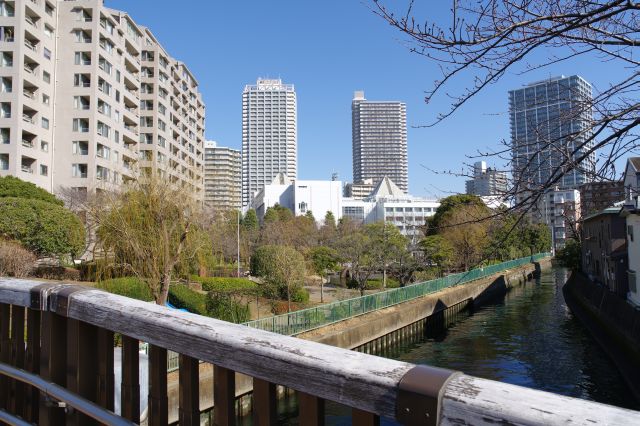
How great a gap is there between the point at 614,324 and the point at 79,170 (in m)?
38.8

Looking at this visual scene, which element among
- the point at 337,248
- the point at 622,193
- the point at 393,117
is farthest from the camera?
the point at 393,117

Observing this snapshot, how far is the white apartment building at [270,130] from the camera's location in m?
185

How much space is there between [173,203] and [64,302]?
45.6 ft

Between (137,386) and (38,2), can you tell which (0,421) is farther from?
(38,2)

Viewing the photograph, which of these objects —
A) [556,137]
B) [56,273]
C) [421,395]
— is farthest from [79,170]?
[421,395]

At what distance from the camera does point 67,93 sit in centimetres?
3912

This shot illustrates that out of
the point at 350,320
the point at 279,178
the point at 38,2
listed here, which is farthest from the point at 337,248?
the point at 279,178

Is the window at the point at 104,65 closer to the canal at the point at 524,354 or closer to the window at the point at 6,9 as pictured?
the window at the point at 6,9

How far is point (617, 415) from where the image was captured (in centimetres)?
90

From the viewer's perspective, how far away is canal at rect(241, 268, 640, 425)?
14664mm

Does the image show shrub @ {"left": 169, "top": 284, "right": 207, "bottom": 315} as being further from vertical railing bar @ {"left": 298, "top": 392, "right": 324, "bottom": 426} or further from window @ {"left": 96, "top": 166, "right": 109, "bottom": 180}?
window @ {"left": 96, "top": 166, "right": 109, "bottom": 180}

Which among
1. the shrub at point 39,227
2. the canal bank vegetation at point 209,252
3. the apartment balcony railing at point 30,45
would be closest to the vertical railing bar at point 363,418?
the canal bank vegetation at point 209,252

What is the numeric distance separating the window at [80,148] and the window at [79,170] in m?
1.07

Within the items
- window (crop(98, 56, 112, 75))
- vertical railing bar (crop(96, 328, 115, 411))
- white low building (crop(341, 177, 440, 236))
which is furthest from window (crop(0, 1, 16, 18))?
white low building (crop(341, 177, 440, 236))
